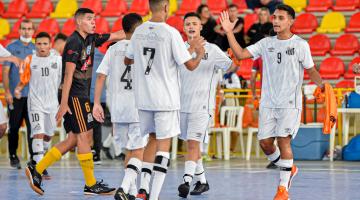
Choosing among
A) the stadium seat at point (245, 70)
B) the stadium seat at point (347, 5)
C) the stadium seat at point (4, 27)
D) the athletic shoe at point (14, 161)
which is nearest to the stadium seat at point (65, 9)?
the stadium seat at point (4, 27)

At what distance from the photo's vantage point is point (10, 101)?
13.9 metres

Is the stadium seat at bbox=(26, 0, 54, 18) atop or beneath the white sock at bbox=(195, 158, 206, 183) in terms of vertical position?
atop

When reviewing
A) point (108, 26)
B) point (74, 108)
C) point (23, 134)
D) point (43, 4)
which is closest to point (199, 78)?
point (74, 108)

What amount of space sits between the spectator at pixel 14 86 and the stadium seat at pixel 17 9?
25.7 feet

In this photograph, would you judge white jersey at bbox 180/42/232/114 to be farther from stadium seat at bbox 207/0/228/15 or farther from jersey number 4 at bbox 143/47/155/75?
stadium seat at bbox 207/0/228/15

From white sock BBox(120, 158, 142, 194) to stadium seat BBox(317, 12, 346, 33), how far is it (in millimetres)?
10980

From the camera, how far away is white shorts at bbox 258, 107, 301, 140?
956cm

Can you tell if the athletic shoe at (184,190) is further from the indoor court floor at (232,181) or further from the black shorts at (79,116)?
the black shorts at (79,116)

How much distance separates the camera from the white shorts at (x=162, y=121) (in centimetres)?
858

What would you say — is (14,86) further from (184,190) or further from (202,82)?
(184,190)

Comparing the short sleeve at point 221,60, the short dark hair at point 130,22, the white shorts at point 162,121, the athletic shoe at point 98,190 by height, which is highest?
the short dark hair at point 130,22

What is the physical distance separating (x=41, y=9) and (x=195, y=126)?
12626mm

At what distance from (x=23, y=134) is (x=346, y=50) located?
23.6ft

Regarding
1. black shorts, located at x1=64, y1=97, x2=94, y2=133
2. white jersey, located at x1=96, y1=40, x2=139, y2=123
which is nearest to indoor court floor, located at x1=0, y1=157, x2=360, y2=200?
black shorts, located at x1=64, y1=97, x2=94, y2=133
